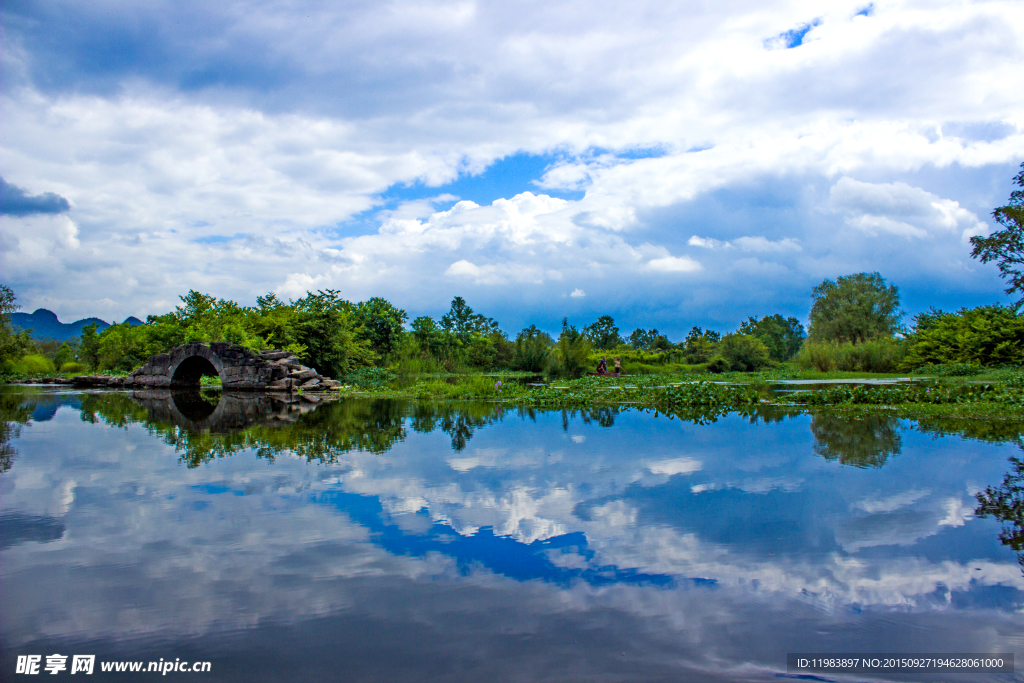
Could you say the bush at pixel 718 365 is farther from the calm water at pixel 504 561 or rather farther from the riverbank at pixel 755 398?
the calm water at pixel 504 561

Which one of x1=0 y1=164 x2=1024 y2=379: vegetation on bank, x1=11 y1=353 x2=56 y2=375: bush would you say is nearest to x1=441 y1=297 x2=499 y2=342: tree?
x1=0 y1=164 x2=1024 y2=379: vegetation on bank

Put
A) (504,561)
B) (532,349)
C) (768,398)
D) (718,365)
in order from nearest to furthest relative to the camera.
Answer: (504,561), (768,398), (532,349), (718,365)

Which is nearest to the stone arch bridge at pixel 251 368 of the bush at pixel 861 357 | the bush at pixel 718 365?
the bush at pixel 718 365

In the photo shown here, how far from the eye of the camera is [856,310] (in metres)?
44.0

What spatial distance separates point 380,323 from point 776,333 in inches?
2293

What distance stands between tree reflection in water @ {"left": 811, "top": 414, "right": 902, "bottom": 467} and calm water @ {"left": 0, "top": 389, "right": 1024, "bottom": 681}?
7cm

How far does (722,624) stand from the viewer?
2.44m

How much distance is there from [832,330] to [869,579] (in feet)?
158

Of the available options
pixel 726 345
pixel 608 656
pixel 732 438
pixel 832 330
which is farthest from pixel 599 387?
pixel 832 330

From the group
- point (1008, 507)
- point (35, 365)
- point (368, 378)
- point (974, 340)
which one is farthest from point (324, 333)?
point (974, 340)

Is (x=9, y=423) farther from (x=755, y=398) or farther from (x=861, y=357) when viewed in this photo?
(x=861, y=357)

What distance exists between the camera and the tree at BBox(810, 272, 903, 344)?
144ft

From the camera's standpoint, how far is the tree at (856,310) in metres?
Result: 43.8

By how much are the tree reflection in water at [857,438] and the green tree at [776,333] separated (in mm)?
46933
